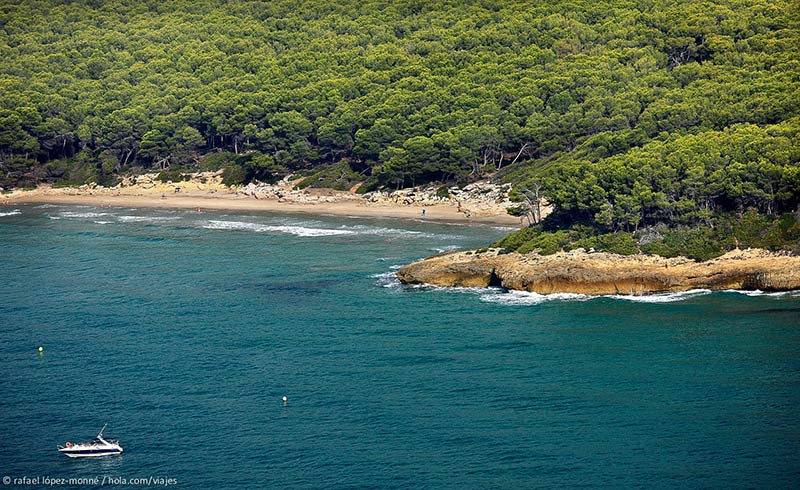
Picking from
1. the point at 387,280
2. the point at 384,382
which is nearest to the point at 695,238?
the point at 387,280

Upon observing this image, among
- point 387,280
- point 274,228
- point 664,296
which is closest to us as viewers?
point 664,296

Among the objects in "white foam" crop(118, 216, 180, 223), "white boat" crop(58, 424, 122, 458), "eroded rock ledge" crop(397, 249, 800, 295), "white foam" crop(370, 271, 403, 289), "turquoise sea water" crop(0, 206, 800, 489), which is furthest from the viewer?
"white foam" crop(118, 216, 180, 223)

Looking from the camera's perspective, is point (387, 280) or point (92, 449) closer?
point (92, 449)

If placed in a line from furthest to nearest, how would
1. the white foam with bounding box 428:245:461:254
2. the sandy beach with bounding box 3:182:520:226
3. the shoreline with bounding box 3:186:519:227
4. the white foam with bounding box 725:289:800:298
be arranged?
1. the sandy beach with bounding box 3:182:520:226
2. the shoreline with bounding box 3:186:519:227
3. the white foam with bounding box 428:245:461:254
4. the white foam with bounding box 725:289:800:298

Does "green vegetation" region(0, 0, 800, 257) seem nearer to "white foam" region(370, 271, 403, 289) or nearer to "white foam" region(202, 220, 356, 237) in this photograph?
"white foam" region(370, 271, 403, 289)

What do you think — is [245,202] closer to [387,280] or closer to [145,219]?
[145,219]

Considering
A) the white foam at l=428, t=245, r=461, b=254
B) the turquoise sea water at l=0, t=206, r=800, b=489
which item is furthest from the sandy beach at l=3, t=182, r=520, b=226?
the turquoise sea water at l=0, t=206, r=800, b=489

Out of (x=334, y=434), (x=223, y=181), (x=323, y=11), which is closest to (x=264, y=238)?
(x=223, y=181)

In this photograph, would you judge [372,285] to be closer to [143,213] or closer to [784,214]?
[784,214]
